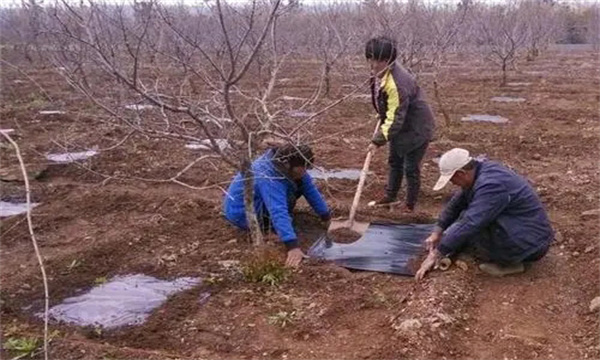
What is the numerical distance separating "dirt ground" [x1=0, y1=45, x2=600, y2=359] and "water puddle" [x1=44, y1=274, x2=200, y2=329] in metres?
0.09

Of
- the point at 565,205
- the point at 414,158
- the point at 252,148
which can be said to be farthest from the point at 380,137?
the point at 565,205

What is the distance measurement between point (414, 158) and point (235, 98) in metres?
6.93

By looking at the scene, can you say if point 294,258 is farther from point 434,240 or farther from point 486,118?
point 486,118

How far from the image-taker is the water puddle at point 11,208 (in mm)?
5722

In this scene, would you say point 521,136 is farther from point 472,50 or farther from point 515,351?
point 472,50

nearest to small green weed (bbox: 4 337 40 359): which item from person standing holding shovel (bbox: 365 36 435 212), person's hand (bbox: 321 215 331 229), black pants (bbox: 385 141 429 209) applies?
person's hand (bbox: 321 215 331 229)

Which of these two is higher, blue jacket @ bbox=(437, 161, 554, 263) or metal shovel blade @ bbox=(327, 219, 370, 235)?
blue jacket @ bbox=(437, 161, 554, 263)

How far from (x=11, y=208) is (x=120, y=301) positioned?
2602 mm

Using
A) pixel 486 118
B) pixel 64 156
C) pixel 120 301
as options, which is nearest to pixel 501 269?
pixel 120 301

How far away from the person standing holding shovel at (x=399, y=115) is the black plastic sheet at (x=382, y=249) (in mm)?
498

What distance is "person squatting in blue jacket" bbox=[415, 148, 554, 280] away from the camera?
365cm

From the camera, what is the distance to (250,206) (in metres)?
4.30

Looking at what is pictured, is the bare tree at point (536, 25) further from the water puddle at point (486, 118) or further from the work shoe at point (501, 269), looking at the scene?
the work shoe at point (501, 269)

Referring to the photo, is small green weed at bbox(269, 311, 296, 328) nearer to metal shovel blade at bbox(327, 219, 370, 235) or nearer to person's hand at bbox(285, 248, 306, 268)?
person's hand at bbox(285, 248, 306, 268)
